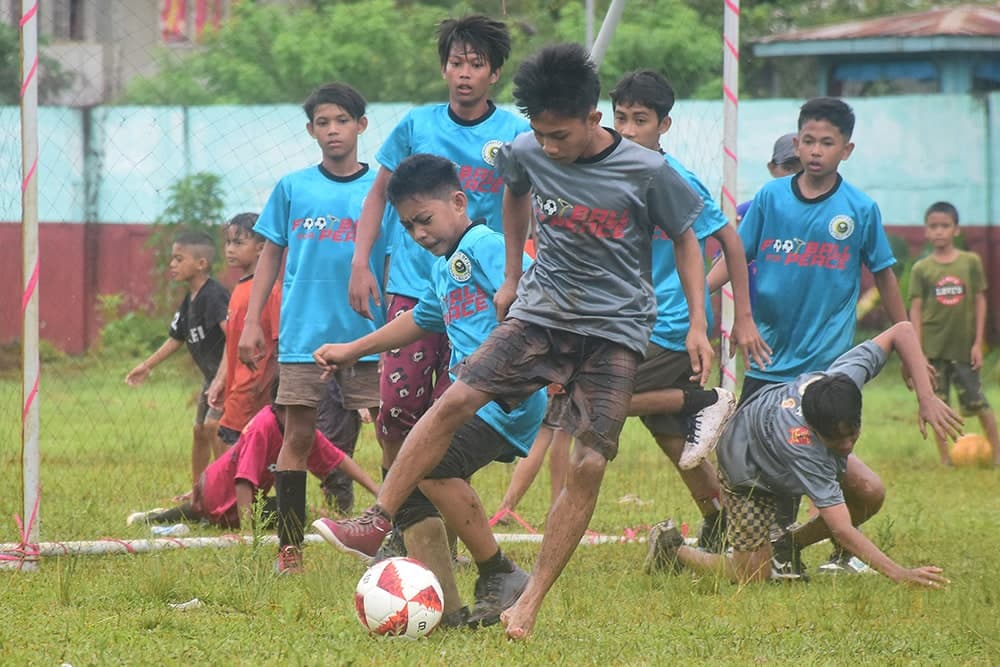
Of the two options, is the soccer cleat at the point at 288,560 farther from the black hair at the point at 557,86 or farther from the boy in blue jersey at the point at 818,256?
the black hair at the point at 557,86

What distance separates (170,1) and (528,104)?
25036 millimetres

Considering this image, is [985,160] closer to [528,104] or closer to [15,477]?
[15,477]

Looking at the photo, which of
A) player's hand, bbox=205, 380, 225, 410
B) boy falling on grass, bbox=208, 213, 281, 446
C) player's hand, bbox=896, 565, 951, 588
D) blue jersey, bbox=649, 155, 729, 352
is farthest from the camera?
player's hand, bbox=205, 380, 225, 410

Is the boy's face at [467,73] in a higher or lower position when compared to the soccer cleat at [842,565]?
higher

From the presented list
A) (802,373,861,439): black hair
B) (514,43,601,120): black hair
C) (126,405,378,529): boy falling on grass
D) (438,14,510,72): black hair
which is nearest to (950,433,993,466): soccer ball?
(126,405,378,529): boy falling on grass

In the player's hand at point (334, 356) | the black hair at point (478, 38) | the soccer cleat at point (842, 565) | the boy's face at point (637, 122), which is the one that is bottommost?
the soccer cleat at point (842, 565)

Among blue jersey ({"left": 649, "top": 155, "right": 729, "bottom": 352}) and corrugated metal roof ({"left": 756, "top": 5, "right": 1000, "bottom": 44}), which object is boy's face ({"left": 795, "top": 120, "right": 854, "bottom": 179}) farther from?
corrugated metal roof ({"left": 756, "top": 5, "right": 1000, "bottom": 44})

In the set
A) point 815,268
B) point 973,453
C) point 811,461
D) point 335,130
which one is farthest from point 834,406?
point 973,453

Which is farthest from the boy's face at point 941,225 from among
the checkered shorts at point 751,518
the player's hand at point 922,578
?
the player's hand at point 922,578

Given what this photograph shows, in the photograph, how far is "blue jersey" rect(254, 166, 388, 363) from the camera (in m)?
7.04

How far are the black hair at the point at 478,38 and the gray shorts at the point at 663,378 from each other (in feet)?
4.80

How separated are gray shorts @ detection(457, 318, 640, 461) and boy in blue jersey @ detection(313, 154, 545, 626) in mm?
246

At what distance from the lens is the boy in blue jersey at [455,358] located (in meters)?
5.41

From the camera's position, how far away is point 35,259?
668cm
